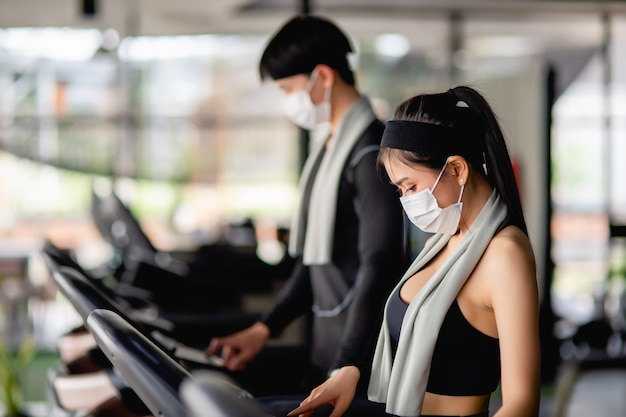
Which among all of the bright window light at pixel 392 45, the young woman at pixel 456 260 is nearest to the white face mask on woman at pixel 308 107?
the young woman at pixel 456 260

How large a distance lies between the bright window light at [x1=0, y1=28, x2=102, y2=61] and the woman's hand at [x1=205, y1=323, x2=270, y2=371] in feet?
19.4

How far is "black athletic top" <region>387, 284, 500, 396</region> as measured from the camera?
130 cm

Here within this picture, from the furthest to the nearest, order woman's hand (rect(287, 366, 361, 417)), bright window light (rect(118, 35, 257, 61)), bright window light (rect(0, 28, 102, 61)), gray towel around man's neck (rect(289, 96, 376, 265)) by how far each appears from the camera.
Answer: bright window light (rect(118, 35, 257, 61))
bright window light (rect(0, 28, 102, 61))
gray towel around man's neck (rect(289, 96, 376, 265))
woman's hand (rect(287, 366, 361, 417))

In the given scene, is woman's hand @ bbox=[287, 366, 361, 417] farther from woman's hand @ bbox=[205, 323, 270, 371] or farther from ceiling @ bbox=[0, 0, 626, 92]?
ceiling @ bbox=[0, 0, 626, 92]

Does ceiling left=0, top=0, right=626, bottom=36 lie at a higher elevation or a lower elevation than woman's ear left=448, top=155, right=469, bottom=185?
higher

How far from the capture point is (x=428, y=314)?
1289 millimetres

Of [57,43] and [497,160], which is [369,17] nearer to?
[57,43]

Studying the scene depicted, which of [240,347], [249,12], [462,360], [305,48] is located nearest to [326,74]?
[305,48]

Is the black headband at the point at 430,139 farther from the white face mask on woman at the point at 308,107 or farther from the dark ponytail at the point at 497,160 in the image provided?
the white face mask on woman at the point at 308,107

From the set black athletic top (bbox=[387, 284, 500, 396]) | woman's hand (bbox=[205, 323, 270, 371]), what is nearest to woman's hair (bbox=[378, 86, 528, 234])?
black athletic top (bbox=[387, 284, 500, 396])

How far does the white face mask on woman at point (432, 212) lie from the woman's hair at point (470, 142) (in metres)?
0.03

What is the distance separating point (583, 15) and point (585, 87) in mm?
1000

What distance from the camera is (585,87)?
844cm

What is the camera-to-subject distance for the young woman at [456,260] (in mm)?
1271
